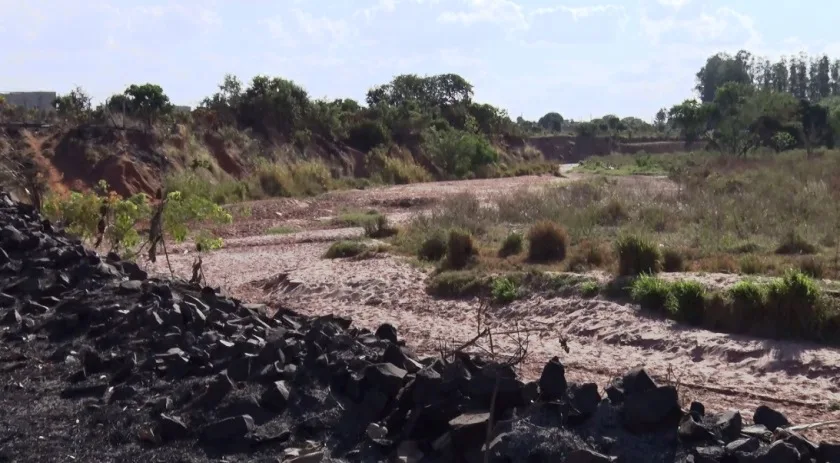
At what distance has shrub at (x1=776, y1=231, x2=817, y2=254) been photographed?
15422mm

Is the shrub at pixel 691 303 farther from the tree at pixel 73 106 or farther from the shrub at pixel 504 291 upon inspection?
the tree at pixel 73 106

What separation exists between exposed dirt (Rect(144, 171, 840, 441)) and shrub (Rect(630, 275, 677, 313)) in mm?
200

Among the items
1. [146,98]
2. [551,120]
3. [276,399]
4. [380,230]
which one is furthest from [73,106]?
[551,120]

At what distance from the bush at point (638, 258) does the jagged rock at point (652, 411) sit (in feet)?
28.8

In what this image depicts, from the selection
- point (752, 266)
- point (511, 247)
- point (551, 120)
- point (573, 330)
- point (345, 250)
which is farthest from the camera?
point (551, 120)

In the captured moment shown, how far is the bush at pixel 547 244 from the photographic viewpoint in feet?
53.9

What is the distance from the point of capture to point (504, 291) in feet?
46.3

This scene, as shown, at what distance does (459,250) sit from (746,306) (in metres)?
5.96

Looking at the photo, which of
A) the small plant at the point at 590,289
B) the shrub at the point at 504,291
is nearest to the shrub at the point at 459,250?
the shrub at the point at 504,291

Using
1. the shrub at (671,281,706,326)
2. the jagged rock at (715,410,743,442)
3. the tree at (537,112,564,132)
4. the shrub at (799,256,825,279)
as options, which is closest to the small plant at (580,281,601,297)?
the shrub at (671,281,706,326)

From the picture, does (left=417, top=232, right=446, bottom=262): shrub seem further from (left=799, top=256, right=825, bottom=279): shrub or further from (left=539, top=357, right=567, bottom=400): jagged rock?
(left=539, top=357, right=567, bottom=400): jagged rock

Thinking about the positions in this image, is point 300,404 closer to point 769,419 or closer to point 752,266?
point 769,419

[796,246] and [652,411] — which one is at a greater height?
[652,411]

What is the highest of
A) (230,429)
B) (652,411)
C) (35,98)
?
(35,98)
